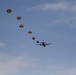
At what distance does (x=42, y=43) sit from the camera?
306ft

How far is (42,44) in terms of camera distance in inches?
3644

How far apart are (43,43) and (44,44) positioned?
0.67 m

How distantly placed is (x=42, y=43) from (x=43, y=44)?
26.4 inches

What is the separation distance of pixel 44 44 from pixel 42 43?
1057 mm

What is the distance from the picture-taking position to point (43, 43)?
9350cm

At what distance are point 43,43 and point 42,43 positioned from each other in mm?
603

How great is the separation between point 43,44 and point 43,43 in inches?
28.2

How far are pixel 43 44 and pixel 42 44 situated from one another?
23.6 inches

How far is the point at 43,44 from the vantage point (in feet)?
305

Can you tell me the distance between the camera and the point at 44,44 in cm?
9331

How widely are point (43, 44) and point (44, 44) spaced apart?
1.98ft
